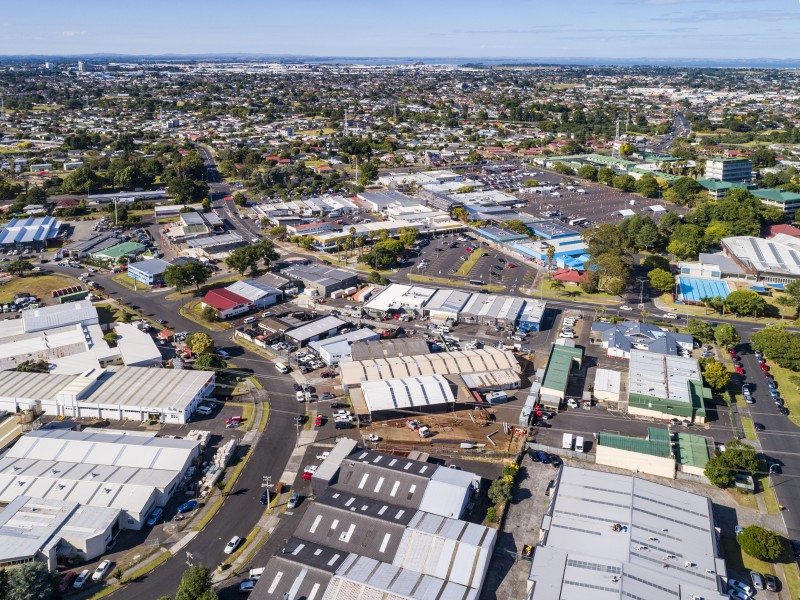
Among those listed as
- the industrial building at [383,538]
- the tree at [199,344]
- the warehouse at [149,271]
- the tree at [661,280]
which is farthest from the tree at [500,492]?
the warehouse at [149,271]

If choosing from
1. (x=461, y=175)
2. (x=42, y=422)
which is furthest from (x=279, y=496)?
(x=461, y=175)

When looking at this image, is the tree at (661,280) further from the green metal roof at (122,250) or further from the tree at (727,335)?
the green metal roof at (122,250)

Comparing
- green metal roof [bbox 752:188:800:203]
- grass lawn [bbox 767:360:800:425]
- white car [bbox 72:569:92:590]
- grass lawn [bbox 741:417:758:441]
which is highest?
green metal roof [bbox 752:188:800:203]

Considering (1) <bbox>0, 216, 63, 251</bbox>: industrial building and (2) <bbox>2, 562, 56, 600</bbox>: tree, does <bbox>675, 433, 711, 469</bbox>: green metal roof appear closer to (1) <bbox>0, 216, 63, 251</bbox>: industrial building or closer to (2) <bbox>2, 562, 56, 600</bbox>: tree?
(2) <bbox>2, 562, 56, 600</bbox>: tree

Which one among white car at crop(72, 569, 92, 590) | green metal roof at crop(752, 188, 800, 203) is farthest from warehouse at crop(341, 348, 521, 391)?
green metal roof at crop(752, 188, 800, 203)

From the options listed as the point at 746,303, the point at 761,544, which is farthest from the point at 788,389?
the point at 761,544

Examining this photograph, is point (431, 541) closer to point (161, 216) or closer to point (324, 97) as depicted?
point (161, 216)
